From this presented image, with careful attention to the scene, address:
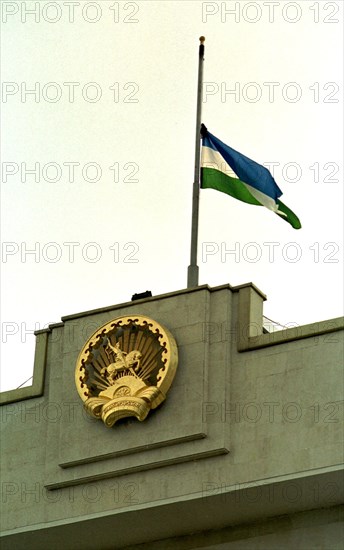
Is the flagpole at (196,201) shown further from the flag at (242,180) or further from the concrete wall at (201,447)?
the concrete wall at (201,447)

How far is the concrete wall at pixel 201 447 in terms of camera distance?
29234 mm

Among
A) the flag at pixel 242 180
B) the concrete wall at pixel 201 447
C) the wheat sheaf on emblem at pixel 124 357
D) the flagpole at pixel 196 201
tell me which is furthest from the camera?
the flag at pixel 242 180

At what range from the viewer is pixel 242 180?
109 feet

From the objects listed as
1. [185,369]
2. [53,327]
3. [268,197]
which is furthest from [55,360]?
[268,197]

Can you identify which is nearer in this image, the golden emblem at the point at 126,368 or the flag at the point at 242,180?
the golden emblem at the point at 126,368

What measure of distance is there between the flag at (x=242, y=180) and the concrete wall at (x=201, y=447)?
2.80 metres

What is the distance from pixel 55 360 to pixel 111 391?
1.73 metres

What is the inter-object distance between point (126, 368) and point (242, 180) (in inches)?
180

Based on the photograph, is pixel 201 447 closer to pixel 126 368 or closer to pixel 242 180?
pixel 126 368

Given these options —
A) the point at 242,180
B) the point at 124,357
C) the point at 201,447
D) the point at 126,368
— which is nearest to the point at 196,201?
the point at 242,180

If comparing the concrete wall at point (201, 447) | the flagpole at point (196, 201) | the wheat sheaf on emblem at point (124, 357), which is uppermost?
the flagpole at point (196, 201)

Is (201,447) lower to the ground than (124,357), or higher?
lower

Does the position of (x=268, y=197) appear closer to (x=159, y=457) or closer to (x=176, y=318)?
(x=176, y=318)

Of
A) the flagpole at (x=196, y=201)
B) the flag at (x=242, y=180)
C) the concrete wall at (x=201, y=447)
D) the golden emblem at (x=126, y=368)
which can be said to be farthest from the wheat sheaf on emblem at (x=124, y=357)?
the flag at (x=242, y=180)
